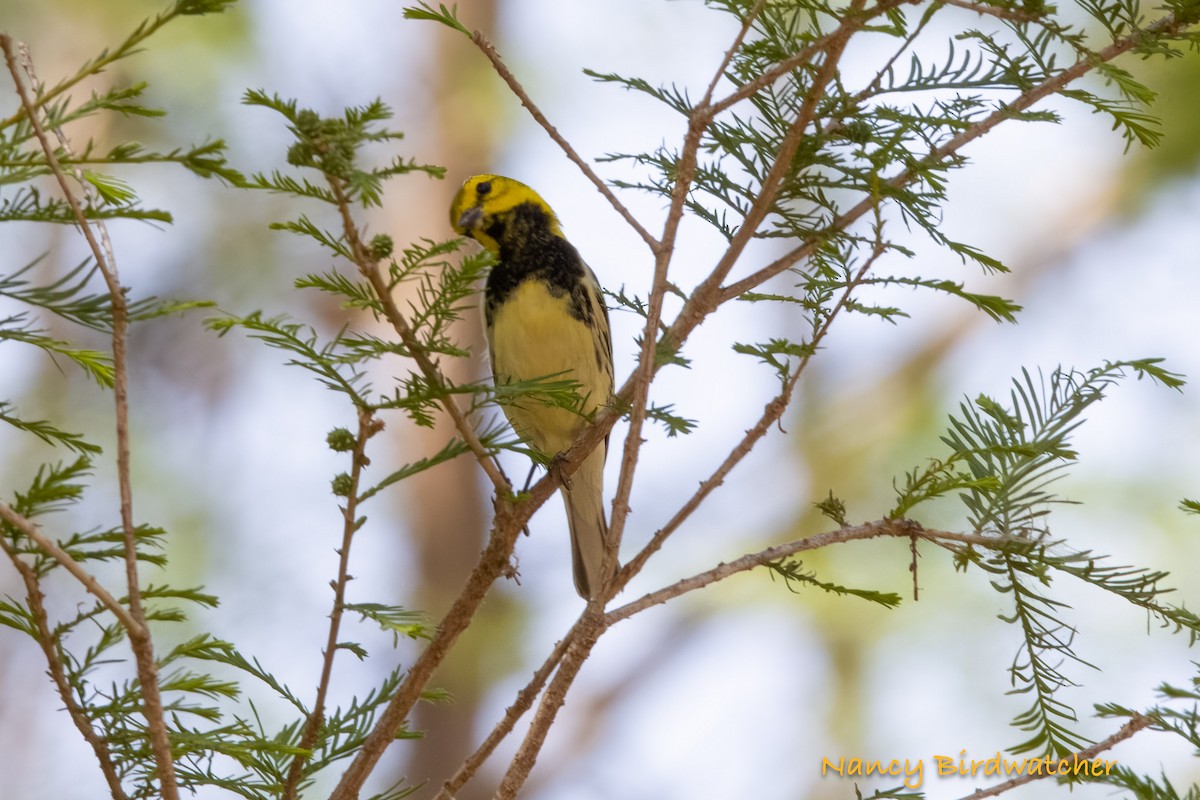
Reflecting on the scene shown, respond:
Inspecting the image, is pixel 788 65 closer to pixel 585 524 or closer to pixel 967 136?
pixel 967 136

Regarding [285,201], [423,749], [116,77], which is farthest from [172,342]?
[423,749]

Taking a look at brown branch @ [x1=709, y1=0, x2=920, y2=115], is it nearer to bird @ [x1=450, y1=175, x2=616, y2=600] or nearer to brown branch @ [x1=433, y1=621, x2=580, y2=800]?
brown branch @ [x1=433, y1=621, x2=580, y2=800]

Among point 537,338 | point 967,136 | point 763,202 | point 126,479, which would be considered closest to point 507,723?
point 126,479

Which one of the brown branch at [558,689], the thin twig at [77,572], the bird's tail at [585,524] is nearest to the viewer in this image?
the thin twig at [77,572]

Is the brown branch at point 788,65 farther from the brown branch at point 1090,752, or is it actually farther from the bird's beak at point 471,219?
the bird's beak at point 471,219

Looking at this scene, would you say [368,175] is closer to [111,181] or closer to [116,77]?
[111,181]

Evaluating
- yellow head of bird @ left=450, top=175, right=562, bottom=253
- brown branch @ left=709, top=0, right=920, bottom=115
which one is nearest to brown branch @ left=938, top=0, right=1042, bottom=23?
brown branch @ left=709, top=0, right=920, bottom=115

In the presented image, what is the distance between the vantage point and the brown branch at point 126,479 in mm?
781

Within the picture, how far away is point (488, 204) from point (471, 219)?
0.05 m

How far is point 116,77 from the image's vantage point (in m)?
3.69

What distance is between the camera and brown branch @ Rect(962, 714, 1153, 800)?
35.6 inches

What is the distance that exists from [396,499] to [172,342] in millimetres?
982

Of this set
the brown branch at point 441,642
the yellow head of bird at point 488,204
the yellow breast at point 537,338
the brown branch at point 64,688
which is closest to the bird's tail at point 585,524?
the yellow breast at point 537,338

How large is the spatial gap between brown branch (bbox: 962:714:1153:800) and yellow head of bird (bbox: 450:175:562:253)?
1.53 m
